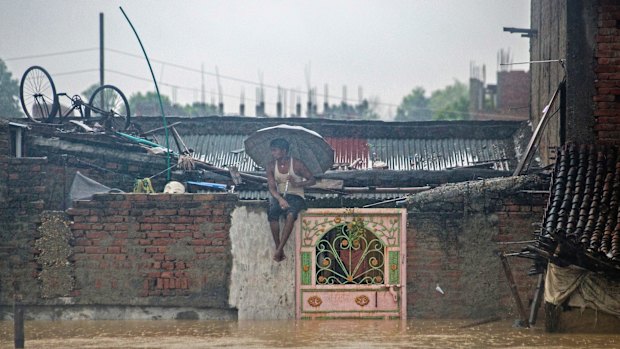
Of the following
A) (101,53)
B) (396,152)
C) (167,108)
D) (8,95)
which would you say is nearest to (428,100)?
(167,108)

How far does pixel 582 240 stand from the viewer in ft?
40.8

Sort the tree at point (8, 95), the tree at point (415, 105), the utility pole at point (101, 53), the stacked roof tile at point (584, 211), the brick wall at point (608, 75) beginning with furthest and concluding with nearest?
the tree at point (415, 105)
the tree at point (8, 95)
the utility pole at point (101, 53)
the brick wall at point (608, 75)
the stacked roof tile at point (584, 211)

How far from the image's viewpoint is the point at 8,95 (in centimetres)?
4225

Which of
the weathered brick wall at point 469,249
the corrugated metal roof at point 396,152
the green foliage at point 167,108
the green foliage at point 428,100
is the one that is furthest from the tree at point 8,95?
the green foliage at point 428,100

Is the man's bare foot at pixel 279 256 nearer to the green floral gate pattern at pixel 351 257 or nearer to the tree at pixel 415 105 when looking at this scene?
the green floral gate pattern at pixel 351 257

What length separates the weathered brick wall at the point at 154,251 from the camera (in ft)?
49.0

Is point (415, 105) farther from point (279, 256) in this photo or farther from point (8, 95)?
point (279, 256)

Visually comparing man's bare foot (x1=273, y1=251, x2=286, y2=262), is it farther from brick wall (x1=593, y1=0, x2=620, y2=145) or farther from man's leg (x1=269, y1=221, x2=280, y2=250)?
brick wall (x1=593, y1=0, x2=620, y2=145)

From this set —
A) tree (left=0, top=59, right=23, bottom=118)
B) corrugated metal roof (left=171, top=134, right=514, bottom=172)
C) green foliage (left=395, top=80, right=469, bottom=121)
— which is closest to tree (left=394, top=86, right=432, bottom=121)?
green foliage (left=395, top=80, right=469, bottom=121)

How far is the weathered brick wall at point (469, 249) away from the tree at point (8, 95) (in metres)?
26.2

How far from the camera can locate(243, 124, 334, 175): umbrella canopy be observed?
15297 millimetres

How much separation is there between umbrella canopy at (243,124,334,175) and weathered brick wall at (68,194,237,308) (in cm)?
92

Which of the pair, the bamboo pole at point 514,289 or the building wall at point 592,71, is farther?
the building wall at point 592,71

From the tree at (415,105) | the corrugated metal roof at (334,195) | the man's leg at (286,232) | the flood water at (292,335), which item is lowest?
the flood water at (292,335)
